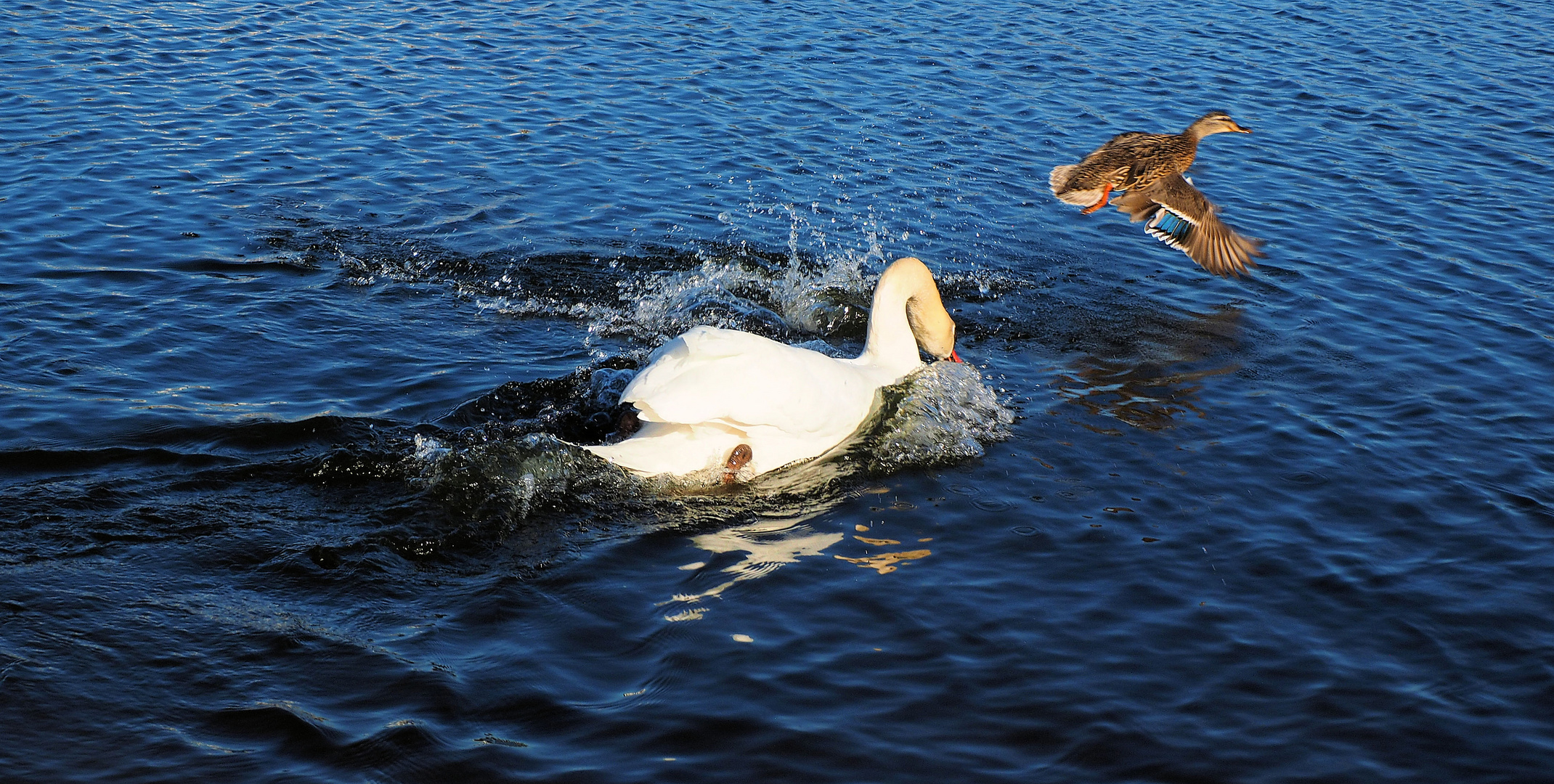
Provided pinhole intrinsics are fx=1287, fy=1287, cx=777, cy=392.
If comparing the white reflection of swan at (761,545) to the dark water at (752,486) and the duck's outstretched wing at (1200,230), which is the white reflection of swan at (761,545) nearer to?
the dark water at (752,486)

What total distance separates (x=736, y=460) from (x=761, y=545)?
1.81 feet

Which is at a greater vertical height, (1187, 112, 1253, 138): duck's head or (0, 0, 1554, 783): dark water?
(1187, 112, 1253, 138): duck's head

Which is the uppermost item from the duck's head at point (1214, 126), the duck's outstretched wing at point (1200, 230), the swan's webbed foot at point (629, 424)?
the duck's head at point (1214, 126)

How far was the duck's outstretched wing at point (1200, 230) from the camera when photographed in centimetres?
919

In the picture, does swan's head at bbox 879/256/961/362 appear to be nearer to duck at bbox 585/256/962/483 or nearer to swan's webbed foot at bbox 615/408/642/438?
duck at bbox 585/256/962/483

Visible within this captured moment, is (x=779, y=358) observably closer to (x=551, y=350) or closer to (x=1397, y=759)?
(x=551, y=350)

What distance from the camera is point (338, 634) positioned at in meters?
4.86

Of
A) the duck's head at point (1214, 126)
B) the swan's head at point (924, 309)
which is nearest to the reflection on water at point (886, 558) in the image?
the swan's head at point (924, 309)

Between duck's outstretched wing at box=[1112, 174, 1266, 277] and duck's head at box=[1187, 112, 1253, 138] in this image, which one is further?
duck's head at box=[1187, 112, 1253, 138]

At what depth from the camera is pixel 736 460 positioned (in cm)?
619

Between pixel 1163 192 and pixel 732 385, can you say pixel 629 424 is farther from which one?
pixel 1163 192

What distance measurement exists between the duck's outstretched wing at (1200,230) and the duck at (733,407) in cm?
354

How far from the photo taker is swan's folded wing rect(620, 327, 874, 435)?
19.2 feet

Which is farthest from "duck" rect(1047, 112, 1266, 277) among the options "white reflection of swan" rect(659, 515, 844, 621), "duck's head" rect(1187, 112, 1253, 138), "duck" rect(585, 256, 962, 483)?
"white reflection of swan" rect(659, 515, 844, 621)
